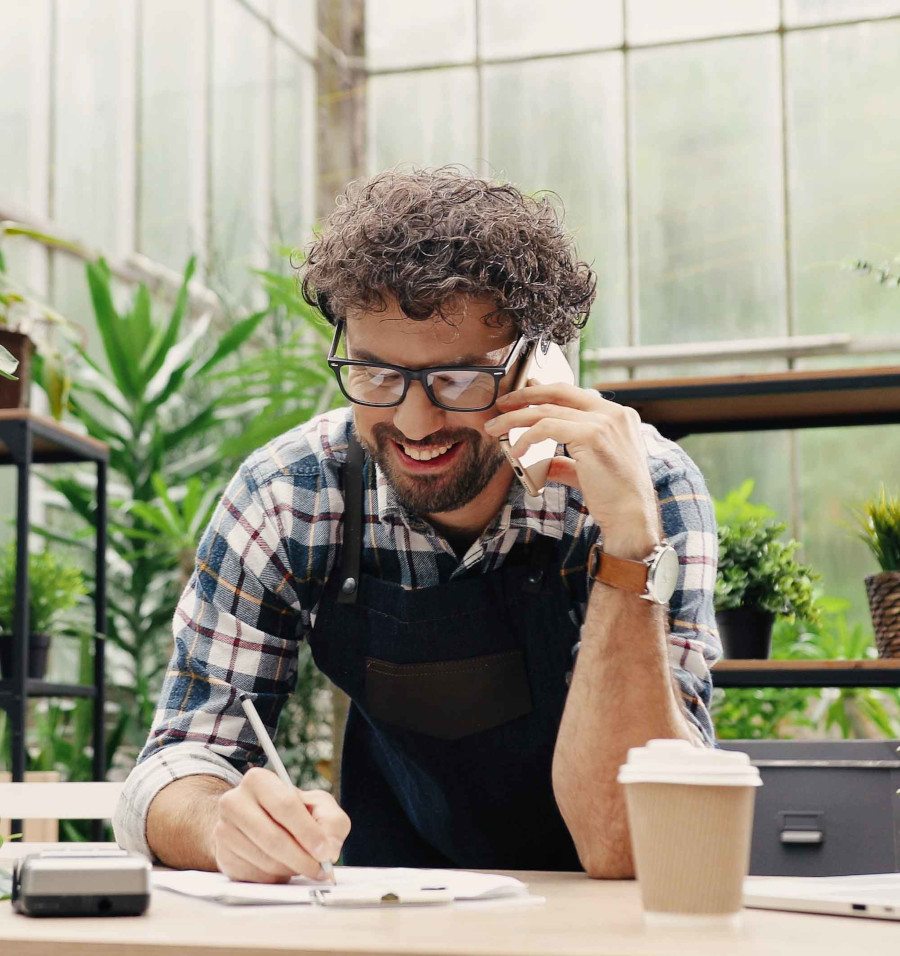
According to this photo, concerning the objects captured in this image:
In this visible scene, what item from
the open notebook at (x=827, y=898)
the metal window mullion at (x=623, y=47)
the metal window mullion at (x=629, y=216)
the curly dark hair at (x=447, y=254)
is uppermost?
the metal window mullion at (x=623, y=47)

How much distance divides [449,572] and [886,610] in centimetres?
119

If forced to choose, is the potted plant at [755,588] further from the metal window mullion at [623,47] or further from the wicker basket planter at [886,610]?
the metal window mullion at [623,47]

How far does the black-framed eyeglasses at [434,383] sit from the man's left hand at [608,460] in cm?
5

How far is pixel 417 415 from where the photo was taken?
1518 millimetres

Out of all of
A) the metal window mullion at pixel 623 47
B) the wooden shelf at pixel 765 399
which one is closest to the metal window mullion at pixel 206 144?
the metal window mullion at pixel 623 47

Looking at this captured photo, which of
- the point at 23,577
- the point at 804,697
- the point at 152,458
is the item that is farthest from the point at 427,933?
the point at 804,697

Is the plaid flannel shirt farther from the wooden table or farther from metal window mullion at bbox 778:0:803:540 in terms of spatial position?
metal window mullion at bbox 778:0:803:540

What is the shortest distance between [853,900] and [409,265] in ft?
2.91

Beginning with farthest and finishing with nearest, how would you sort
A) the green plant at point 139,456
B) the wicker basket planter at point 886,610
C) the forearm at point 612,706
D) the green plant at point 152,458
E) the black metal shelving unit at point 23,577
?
the green plant at point 139,456, the green plant at point 152,458, the black metal shelving unit at point 23,577, the wicker basket planter at point 886,610, the forearm at point 612,706

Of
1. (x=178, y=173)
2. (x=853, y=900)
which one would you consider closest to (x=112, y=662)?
(x=178, y=173)

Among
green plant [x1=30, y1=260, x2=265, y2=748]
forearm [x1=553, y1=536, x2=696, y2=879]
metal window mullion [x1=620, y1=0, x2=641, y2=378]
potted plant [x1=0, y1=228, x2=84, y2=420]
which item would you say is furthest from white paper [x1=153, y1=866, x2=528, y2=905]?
metal window mullion [x1=620, y1=0, x2=641, y2=378]

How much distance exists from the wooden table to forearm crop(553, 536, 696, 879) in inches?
16.2

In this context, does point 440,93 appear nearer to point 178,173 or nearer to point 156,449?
point 178,173

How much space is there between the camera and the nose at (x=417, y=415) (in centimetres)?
151
